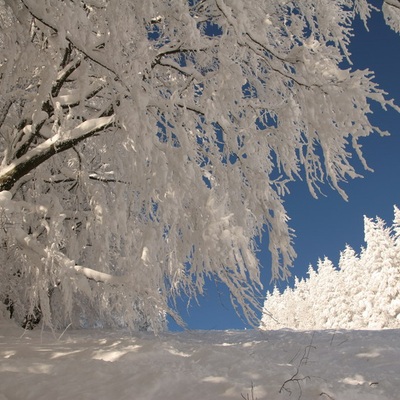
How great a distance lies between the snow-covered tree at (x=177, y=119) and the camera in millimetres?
3484

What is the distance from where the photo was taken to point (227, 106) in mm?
4027

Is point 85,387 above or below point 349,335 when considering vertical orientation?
above

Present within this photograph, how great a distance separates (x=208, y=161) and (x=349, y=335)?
5061mm

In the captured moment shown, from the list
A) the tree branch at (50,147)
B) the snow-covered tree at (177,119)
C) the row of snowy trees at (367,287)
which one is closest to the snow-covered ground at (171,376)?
the snow-covered tree at (177,119)

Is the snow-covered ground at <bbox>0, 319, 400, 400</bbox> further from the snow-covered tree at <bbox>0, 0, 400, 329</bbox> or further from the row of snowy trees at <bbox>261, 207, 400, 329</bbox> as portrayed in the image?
the row of snowy trees at <bbox>261, 207, 400, 329</bbox>

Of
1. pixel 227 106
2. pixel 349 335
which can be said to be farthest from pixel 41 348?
pixel 349 335

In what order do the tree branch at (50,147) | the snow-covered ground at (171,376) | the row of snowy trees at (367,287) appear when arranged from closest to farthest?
the snow-covered ground at (171,376), the tree branch at (50,147), the row of snowy trees at (367,287)

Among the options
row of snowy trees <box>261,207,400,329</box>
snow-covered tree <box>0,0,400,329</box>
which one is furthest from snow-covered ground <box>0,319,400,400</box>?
row of snowy trees <box>261,207,400,329</box>

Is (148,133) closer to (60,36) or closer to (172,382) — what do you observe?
(60,36)

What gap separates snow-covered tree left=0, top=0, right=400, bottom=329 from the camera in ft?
11.4

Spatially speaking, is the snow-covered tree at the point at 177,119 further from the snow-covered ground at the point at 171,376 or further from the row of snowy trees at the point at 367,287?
the row of snowy trees at the point at 367,287

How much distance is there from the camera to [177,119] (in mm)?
4129

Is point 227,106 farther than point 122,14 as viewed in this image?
Yes

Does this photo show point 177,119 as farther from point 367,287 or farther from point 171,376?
point 367,287
